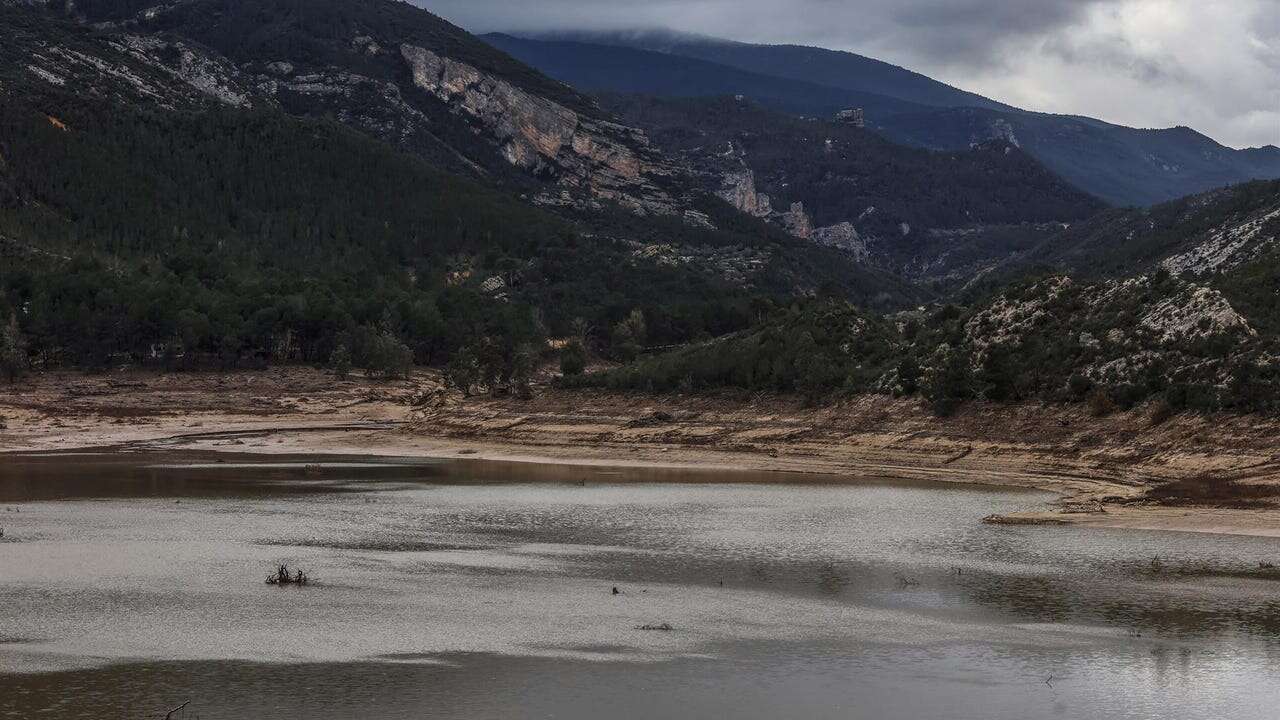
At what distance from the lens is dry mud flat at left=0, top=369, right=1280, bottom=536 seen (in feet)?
176

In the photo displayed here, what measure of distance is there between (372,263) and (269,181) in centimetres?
2293

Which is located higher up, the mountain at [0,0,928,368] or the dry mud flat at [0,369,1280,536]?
the mountain at [0,0,928,368]

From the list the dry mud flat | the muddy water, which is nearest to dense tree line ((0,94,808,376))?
the dry mud flat

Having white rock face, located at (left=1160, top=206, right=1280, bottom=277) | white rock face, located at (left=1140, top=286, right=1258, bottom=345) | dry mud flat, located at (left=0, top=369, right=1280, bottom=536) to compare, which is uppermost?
white rock face, located at (left=1160, top=206, right=1280, bottom=277)

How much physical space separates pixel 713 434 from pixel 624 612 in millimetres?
46792

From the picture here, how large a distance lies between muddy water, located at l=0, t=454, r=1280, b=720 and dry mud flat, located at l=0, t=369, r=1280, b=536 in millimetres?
5265

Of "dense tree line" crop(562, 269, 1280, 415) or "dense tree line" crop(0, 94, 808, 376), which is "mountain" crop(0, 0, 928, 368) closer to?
"dense tree line" crop(0, 94, 808, 376)

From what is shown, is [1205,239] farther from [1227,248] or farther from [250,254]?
[250,254]

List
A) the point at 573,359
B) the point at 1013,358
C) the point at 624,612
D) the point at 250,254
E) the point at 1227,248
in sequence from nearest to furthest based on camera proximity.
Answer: the point at 624,612, the point at 1013,358, the point at 573,359, the point at 1227,248, the point at 250,254

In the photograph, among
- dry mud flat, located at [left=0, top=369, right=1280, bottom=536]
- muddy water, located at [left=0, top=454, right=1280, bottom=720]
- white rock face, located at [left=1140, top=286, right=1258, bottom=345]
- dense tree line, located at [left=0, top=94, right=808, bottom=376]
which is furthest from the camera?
dense tree line, located at [left=0, top=94, right=808, bottom=376]

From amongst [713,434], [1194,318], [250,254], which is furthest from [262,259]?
[1194,318]

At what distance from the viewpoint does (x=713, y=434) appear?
264 ft

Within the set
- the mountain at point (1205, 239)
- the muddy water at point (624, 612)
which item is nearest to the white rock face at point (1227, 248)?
the mountain at point (1205, 239)

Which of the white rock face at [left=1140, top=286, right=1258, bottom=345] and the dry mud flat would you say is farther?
the white rock face at [left=1140, top=286, right=1258, bottom=345]
